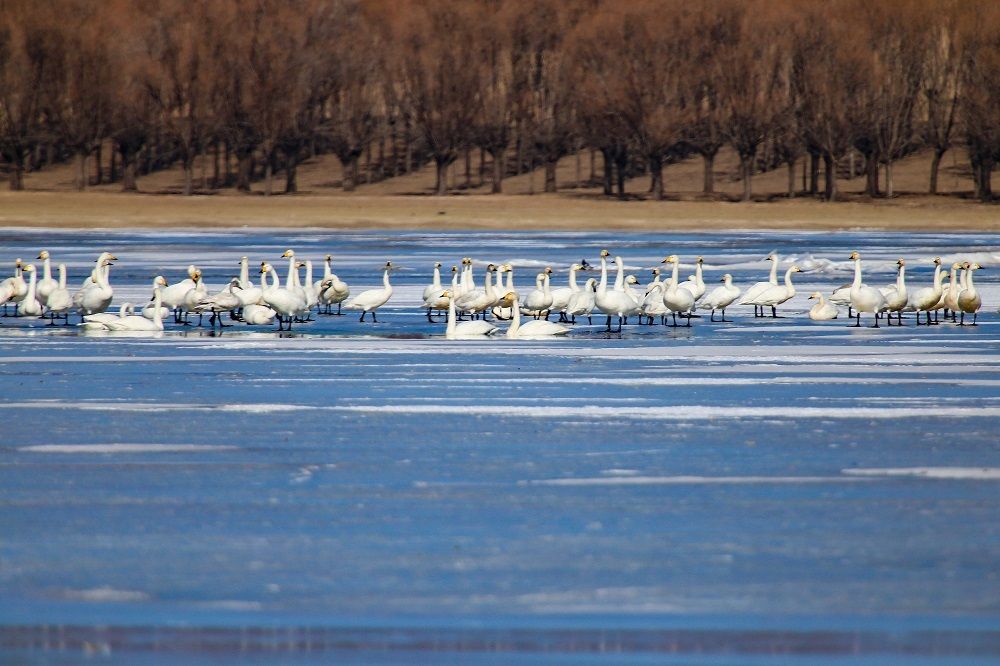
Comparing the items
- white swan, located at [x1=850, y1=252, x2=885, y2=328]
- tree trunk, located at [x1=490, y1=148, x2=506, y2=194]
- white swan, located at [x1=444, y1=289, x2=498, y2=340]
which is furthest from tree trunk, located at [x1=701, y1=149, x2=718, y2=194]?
white swan, located at [x1=444, y1=289, x2=498, y2=340]

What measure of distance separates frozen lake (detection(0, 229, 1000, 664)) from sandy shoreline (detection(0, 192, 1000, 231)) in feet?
107

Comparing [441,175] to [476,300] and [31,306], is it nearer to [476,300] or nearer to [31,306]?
[31,306]

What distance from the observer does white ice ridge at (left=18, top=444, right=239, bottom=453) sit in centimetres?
1005

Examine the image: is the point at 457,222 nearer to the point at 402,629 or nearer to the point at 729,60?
the point at 729,60

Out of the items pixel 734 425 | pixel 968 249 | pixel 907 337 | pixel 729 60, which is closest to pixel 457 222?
pixel 968 249

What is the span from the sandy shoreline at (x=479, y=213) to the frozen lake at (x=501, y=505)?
32496 millimetres

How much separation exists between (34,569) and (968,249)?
32.0m


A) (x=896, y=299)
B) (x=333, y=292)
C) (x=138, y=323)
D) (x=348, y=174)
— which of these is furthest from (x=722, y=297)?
(x=348, y=174)

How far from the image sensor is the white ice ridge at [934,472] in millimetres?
9207

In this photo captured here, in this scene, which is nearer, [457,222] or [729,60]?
[457,222]

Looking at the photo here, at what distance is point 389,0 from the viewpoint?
3644 inches

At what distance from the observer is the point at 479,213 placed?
2074 inches

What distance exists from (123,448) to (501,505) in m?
2.85

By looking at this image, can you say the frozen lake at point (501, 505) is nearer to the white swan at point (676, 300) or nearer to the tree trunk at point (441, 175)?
the white swan at point (676, 300)
